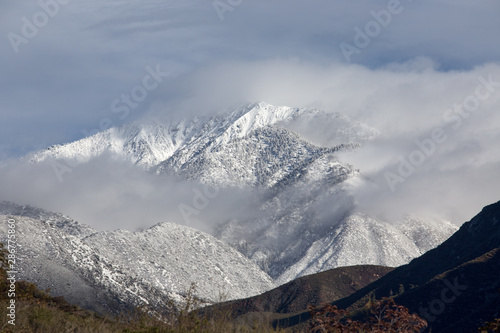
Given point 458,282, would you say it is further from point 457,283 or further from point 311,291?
point 311,291

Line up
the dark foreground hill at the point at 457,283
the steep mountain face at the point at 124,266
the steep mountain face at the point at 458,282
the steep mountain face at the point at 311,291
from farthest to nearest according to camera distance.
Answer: the steep mountain face at the point at 311,291 < the steep mountain face at the point at 124,266 < the steep mountain face at the point at 458,282 < the dark foreground hill at the point at 457,283

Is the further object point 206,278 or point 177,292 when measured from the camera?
point 206,278

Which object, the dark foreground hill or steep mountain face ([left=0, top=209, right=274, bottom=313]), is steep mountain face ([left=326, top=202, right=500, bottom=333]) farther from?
steep mountain face ([left=0, top=209, right=274, bottom=313])

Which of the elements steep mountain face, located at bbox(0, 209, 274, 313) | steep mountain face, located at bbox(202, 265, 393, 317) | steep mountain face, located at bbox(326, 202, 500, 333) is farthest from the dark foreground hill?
steep mountain face, located at bbox(0, 209, 274, 313)

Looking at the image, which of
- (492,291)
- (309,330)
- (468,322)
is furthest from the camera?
(492,291)

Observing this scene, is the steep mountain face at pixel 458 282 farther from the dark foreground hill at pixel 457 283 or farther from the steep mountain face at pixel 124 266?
the steep mountain face at pixel 124 266

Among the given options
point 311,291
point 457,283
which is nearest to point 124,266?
point 311,291

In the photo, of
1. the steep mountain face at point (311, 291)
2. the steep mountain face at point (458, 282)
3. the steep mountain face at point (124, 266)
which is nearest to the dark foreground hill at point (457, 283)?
the steep mountain face at point (458, 282)

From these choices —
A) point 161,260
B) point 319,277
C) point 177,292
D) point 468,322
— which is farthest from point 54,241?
point 468,322

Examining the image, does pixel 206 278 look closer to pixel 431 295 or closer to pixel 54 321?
pixel 431 295
